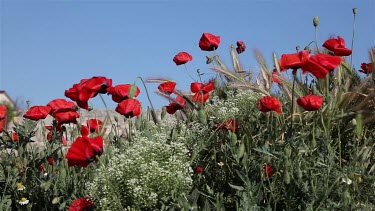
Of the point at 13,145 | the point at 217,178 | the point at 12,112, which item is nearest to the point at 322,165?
the point at 217,178

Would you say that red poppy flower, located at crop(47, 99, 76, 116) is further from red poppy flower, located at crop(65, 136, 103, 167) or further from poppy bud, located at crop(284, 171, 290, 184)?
poppy bud, located at crop(284, 171, 290, 184)

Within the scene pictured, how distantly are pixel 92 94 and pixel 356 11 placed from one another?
213cm

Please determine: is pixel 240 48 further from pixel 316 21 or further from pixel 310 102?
pixel 310 102

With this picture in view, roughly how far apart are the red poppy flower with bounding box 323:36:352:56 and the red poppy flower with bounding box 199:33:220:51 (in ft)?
2.33

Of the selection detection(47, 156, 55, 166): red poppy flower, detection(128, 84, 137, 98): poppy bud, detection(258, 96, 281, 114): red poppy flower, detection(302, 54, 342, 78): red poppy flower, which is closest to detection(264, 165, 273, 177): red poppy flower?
detection(258, 96, 281, 114): red poppy flower

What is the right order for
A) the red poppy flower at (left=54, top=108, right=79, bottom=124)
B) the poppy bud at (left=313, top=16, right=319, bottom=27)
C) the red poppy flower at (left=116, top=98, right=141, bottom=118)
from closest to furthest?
the red poppy flower at (left=116, top=98, right=141, bottom=118)
the red poppy flower at (left=54, top=108, right=79, bottom=124)
the poppy bud at (left=313, top=16, right=319, bottom=27)

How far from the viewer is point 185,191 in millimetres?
3100

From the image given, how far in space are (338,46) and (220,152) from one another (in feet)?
3.22

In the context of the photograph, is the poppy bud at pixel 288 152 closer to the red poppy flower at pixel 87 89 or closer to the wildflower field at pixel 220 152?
the wildflower field at pixel 220 152

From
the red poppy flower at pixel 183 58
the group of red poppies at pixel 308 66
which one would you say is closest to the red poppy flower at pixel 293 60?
the group of red poppies at pixel 308 66

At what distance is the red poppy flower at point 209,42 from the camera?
4359mm

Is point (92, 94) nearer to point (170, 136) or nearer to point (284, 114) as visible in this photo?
point (170, 136)

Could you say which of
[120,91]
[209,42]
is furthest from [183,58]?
[120,91]

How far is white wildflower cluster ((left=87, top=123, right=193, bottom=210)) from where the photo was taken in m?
2.96
